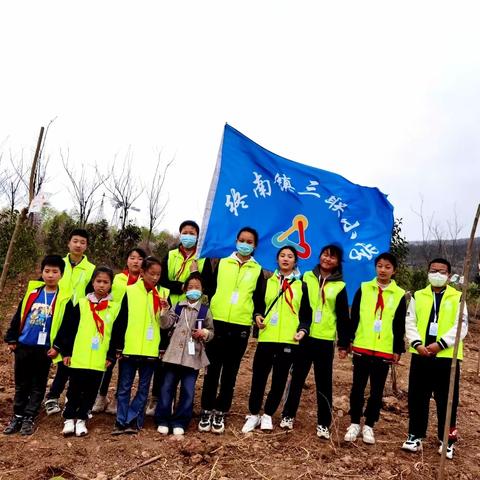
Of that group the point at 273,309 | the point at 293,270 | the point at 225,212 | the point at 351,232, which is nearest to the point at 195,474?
the point at 273,309

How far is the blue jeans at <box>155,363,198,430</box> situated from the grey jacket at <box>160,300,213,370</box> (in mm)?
113

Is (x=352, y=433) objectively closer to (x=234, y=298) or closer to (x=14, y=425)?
(x=234, y=298)

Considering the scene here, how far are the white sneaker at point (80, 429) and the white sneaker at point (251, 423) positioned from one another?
148cm

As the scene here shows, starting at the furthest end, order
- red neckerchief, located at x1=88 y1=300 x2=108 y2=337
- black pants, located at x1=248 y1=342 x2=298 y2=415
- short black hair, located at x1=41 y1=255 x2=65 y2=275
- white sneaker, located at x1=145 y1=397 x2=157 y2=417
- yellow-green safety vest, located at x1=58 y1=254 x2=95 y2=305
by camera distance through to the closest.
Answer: white sneaker, located at x1=145 y1=397 x2=157 y2=417
yellow-green safety vest, located at x1=58 y1=254 x2=95 y2=305
black pants, located at x1=248 y1=342 x2=298 y2=415
short black hair, located at x1=41 y1=255 x2=65 y2=275
red neckerchief, located at x1=88 y1=300 x2=108 y2=337

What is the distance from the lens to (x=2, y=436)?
4.07m

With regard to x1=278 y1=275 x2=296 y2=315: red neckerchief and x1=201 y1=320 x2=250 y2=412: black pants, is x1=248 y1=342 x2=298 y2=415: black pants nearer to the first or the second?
x1=201 y1=320 x2=250 y2=412: black pants

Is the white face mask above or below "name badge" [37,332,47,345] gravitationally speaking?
above

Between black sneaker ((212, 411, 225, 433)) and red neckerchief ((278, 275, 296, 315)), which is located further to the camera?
red neckerchief ((278, 275, 296, 315))

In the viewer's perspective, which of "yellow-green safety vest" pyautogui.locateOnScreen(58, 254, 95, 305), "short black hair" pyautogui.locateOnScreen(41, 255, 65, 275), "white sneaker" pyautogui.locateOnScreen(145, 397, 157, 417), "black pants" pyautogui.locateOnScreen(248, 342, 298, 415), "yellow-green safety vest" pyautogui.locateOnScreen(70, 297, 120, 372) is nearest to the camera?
"yellow-green safety vest" pyautogui.locateOnScreen(70, 297, 120, 372)

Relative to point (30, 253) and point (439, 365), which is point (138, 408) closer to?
point (439, 365)

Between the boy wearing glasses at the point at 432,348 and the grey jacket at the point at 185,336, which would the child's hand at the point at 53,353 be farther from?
the boy wearing glasses at the point at 432,348

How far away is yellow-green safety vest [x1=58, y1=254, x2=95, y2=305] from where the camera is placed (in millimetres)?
4641

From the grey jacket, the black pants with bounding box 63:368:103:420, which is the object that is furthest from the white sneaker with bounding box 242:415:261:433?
the black pants with bounding box 63:368:103:420

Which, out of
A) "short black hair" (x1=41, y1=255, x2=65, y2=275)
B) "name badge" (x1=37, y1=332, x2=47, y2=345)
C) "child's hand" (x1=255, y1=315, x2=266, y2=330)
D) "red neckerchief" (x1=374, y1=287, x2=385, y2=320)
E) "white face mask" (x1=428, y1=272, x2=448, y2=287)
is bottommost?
"name badge" (x1=37, y1=332, x2=47, y2=345)
